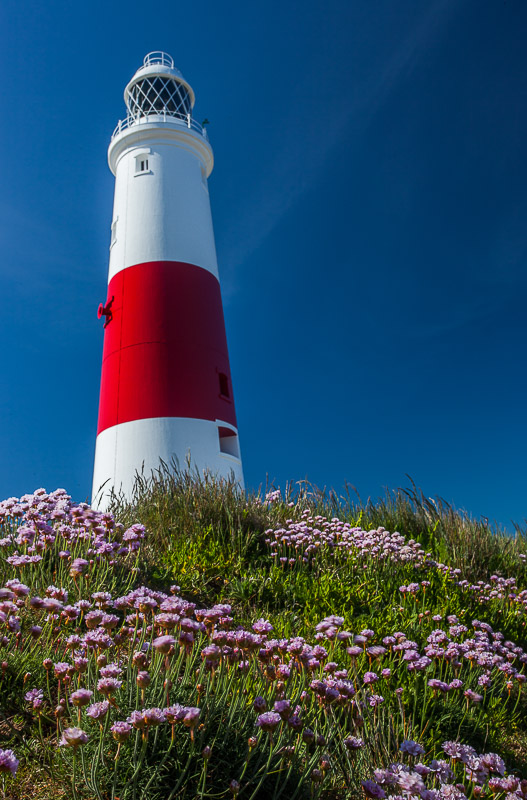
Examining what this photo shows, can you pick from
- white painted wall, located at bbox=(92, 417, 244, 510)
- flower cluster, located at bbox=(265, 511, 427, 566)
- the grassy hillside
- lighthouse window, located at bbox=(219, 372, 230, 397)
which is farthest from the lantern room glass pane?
flower cluster, located at bbox=(265, 511, 427, 566)

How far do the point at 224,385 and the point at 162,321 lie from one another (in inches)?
83.9

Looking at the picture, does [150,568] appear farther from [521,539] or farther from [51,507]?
[521,539]

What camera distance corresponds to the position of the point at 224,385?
13.9 metres

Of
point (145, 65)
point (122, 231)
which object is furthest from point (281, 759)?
point (145, 65)

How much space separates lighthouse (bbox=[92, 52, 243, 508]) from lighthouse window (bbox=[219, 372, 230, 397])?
0.08 ft

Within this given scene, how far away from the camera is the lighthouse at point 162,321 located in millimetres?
12414

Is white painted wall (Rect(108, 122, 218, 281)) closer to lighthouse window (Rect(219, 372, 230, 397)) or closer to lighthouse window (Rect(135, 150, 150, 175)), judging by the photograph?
lighthouse window (Rect(135, 150, 150, 175))

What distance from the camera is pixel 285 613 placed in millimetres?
4633

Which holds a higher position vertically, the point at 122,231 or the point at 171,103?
the point at 171,103

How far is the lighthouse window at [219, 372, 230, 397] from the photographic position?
1383cm

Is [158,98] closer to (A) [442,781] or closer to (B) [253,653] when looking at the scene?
(B) [253,653]

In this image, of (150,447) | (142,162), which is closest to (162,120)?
(142,162)

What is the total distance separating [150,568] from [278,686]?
3.02 m

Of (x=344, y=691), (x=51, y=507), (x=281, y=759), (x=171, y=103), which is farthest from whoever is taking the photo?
(x=171, y=103)
